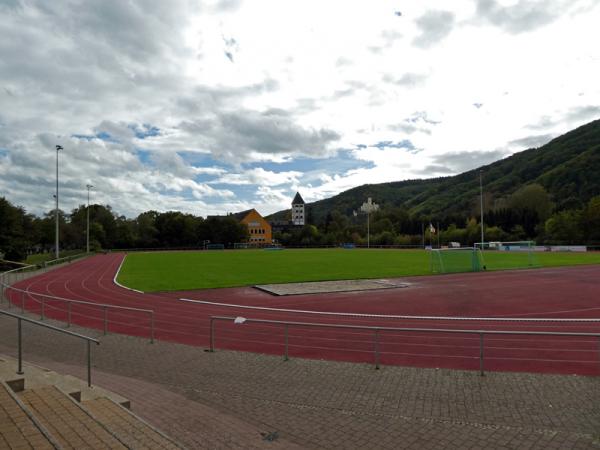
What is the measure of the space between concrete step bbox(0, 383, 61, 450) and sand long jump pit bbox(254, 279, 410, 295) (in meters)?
16.6

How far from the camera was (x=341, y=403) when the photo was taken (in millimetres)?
6840

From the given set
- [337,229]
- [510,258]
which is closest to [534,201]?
[337,229]

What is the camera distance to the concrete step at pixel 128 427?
4.45 meters

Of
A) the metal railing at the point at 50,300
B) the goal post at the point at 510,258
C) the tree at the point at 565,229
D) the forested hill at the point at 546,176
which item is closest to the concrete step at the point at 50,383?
the metal railing at the point at 50,300

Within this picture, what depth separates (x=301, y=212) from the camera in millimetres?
191125

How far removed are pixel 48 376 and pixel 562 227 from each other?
89497 mm

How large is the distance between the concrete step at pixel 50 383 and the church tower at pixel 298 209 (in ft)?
598

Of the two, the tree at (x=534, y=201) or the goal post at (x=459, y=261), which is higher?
the tree at (x=534, y=201)

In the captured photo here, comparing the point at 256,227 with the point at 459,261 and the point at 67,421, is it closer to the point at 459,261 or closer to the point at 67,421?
the point at 459,261

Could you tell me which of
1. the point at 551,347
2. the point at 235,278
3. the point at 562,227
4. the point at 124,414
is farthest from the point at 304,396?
the point at 562,227

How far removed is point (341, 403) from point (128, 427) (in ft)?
10.8

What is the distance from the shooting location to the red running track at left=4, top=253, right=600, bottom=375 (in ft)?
32.7

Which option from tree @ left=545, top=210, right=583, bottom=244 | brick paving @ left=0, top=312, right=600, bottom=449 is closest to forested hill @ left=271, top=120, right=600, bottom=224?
tree @ left=545, top=210, right=583, bottom=244

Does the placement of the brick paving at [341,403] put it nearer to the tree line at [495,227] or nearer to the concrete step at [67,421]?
the concrete step at [67,421]
